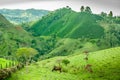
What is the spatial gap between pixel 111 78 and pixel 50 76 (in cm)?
2638

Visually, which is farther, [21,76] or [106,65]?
[106,65]

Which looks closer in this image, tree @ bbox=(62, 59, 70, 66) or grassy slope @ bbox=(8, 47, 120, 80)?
grassy slope @ bbox=(8, 47, 120, 80)

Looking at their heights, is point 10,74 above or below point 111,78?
above

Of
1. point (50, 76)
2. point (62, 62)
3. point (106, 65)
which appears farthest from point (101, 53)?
point (50, 76)

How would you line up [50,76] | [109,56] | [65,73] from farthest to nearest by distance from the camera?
[109,56], [65,73], [50,76]

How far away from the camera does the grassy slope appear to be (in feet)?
297

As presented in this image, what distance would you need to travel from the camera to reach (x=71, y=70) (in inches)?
4149

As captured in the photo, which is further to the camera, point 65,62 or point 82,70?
point 65,62

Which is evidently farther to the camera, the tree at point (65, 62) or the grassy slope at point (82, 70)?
the tree at point (65, 62)

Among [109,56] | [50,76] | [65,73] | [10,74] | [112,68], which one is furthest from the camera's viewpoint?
[109,56]

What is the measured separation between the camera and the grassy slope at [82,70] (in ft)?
297

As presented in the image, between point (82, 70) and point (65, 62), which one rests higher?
point (65, 62)

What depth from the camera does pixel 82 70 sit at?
Answer: 349 feet

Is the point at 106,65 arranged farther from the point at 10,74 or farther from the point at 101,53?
the point at 10,74
